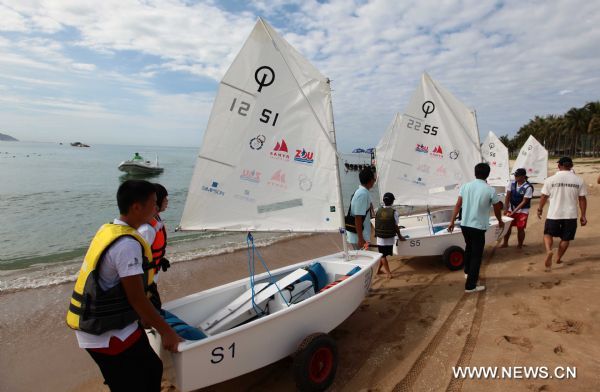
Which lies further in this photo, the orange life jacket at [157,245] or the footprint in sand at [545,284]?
the footprint in sand at [545,284]

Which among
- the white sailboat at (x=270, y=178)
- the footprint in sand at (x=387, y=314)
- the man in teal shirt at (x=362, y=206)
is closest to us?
the white sailboat at (x=270, y=178)

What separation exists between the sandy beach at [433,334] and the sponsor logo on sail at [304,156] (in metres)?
2.26

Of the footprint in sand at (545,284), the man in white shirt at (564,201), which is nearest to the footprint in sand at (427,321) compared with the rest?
→ the footprint in sand at (545,284)

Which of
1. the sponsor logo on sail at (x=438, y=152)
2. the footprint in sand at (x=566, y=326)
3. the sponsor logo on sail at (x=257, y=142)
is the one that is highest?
the sponsor logo on sail at (x=438, y=152)

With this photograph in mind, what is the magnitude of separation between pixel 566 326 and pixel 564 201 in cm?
262

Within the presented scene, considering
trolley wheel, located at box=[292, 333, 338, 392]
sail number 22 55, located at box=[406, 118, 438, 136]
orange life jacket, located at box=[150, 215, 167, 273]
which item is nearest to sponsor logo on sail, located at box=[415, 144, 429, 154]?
sail number 22 55, located at box=[406, 118, 438, 136]

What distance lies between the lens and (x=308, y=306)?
135 inches

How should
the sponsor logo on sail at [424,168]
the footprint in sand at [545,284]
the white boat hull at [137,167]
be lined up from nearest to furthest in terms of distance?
the footprint in sand at [545,284] < the sponsor logo on sail at [424,168] < the white boat hull at [137,167]

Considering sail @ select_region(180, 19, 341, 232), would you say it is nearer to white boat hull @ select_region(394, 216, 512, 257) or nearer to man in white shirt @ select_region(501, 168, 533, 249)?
white boat hull @ select_region(394, 216, 512, 257)

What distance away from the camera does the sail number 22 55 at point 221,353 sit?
281 cm

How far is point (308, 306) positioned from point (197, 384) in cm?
120

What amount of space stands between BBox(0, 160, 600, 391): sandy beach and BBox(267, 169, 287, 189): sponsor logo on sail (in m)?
2.04

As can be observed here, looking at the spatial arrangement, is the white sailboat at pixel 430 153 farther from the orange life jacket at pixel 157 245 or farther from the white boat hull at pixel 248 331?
the orange life jacket at pixel 157 245

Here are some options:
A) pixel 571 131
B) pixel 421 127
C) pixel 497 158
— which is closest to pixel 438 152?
pixel 421 127
